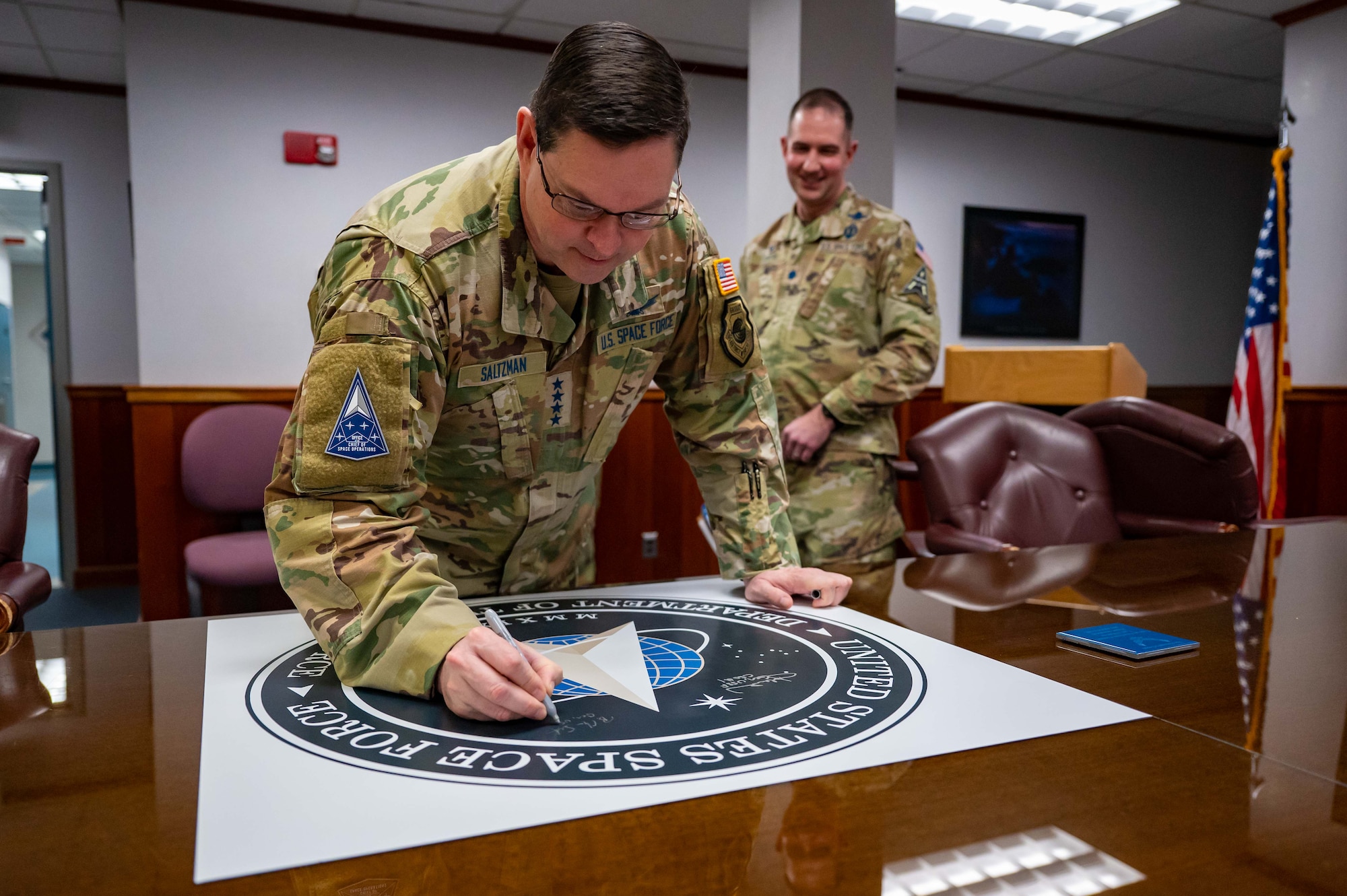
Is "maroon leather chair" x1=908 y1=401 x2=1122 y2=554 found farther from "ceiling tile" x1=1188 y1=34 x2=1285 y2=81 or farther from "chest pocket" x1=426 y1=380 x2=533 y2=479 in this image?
"ceiling tile" x1=1188 y1=34 x2=1285 y2=81

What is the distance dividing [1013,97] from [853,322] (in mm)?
3953

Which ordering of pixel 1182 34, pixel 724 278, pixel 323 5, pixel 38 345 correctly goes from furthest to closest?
pixel 38 345 → pixel 1182 34 → pixel 323 5 → pixel 724 278

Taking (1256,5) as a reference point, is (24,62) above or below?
below

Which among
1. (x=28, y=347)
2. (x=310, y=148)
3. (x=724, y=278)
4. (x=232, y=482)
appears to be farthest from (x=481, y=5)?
(x=28, y=347)

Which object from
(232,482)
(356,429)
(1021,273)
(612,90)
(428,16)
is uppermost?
(428,16)

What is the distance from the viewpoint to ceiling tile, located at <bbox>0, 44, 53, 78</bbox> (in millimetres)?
4395

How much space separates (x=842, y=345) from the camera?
2.53m

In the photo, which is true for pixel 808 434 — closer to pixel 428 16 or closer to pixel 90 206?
pixel 428 16

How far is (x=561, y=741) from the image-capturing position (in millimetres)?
722

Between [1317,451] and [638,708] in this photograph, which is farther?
[1317,451]

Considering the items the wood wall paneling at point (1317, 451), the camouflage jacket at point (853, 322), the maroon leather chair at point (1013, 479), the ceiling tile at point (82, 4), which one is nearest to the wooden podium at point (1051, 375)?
the maroon leather chair at point (1013, 479)

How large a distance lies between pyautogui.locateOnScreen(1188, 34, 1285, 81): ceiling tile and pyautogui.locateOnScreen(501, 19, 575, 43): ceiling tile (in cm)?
353

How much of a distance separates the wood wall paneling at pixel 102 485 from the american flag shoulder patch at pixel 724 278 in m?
4.63
